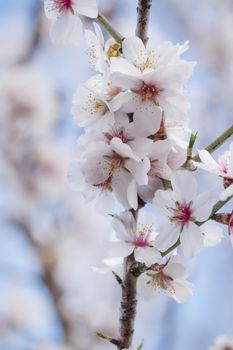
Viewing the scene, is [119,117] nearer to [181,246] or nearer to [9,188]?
[181,246]

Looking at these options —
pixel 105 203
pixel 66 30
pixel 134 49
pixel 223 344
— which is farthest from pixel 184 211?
pixel 223 344

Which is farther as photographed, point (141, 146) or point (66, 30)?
point (66, 30)

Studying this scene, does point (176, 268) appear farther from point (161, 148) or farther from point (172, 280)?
point (161, 148)

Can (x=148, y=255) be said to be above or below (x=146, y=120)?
below

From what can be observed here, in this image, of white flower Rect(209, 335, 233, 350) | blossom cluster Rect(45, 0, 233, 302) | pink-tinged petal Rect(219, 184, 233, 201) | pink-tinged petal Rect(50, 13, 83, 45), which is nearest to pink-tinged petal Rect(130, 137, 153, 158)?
blossom cluster Rect(45, 0, 233, 302)

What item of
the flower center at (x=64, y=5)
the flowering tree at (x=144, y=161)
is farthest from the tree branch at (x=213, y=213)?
the flower center at (x=64, y=5)

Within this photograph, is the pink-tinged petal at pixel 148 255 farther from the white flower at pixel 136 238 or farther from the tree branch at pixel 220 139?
the tree branch at pixel 220 139
